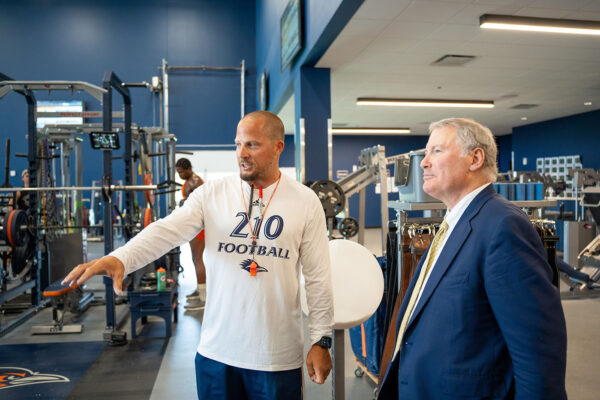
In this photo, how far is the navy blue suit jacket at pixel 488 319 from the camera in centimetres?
110

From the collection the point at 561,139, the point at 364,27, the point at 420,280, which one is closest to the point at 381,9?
the point at 364,27

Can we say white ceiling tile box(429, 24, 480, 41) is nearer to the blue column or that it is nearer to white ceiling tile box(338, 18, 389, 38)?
white ceiling tile box(338, 18, 389, 38)

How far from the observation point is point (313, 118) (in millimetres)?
5949

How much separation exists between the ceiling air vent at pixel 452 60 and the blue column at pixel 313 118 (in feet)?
5.41

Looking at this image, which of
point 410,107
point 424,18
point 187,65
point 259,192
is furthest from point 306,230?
point 187,65

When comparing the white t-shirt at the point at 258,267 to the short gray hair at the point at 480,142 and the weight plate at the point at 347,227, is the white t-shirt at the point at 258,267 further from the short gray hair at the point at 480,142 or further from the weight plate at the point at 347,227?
the weight plate at the point at 347,227

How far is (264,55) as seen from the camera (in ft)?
34.2

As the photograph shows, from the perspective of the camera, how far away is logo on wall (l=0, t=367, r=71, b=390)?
3.26m

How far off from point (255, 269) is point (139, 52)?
12.2 meters

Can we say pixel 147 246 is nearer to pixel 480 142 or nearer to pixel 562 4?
pixel 480 142

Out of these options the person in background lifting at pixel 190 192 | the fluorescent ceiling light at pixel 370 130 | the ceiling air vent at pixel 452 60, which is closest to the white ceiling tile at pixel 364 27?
the ceiling air vent at pixel 452 60

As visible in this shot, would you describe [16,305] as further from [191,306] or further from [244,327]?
[244,327]

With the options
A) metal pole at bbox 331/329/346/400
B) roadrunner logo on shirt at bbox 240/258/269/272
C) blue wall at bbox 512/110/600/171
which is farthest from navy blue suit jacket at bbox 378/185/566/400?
blue wall at bbox 512/110/600/171

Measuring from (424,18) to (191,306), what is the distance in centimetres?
404
